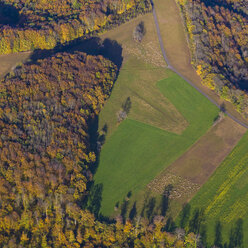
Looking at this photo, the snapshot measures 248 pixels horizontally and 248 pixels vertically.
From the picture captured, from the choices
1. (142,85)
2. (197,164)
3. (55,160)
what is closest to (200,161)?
(197,164)

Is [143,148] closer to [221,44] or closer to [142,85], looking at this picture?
[142,85]

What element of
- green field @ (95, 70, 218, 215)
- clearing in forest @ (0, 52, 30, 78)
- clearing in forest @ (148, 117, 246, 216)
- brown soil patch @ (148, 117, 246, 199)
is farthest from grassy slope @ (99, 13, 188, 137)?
clearing in forest @ (0, 52, 30, 78)

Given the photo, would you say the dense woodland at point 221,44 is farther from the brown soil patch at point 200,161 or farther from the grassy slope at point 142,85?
the grassy slope at point 142,85

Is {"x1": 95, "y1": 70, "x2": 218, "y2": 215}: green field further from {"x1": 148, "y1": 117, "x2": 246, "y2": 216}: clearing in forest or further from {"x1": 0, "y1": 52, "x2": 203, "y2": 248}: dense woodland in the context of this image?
{"x1": 0, "y1": 52, "x2": 203, "y2": 248}: dense woodland

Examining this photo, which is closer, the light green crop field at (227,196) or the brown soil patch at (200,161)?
the light green crop field at (227,196)

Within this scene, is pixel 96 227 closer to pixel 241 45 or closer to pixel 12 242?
pixel 12 242


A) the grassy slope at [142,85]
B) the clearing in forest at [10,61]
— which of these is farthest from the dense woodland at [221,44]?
the clearing in forest at [10,61]
